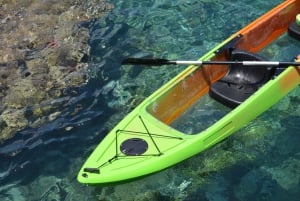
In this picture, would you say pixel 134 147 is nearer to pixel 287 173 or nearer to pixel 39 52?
pixel 287 173

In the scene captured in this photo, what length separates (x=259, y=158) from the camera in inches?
287

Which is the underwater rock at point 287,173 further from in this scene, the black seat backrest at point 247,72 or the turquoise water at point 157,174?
the black seat backrest at point 247,72

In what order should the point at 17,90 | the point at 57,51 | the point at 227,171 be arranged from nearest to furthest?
the point at 227,171, the point at 17,90, the point at 57,51

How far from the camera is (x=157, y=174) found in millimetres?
7137

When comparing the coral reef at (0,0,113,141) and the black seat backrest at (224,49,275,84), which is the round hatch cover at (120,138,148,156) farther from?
the coral reef at (0,0,113,141)

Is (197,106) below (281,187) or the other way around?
the other way around

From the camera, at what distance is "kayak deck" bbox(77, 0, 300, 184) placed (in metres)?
6.59

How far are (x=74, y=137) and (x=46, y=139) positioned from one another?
471 mm

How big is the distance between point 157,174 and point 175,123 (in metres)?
1.02

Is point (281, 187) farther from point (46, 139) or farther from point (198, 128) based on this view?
point (46, 139)

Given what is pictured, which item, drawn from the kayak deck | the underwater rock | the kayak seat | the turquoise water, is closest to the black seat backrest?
the kayak seat

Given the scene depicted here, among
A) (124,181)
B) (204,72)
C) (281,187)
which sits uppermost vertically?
(204,72)

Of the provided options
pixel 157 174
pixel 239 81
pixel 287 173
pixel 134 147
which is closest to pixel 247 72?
pixel 239 81

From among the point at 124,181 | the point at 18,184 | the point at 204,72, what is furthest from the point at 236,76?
the point at 18,184
